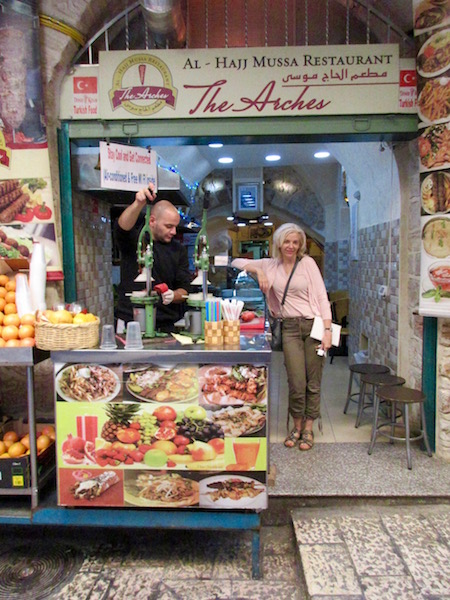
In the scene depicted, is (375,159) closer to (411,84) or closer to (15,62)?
(411,84)

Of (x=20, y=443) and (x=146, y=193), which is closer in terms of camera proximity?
(x=20, y=443)

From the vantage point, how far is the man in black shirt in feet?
11.1

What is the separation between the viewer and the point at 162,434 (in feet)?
7.90

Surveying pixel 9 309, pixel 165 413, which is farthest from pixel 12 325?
pixel 165 413

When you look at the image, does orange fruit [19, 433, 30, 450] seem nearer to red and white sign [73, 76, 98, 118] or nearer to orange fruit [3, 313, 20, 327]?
orange fruit [3, 313, 20, 327]

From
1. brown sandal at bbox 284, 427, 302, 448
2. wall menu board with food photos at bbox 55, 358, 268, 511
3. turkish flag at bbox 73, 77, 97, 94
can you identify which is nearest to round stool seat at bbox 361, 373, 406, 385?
brown sandal at bbox 284, 427, 302, 448

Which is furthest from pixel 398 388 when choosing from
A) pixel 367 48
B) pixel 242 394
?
pixel 367 48

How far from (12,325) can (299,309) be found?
6.54 ft

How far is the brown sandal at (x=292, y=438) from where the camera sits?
3684mm

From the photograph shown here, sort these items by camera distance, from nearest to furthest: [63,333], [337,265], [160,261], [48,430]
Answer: [63,333] < [48,430] < [160,261] < [337,265]

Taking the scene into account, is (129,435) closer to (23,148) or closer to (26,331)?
(26,331)

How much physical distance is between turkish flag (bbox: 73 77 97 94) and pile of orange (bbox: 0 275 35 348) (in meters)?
1.77

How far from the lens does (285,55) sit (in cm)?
357

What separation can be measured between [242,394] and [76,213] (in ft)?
7.91
